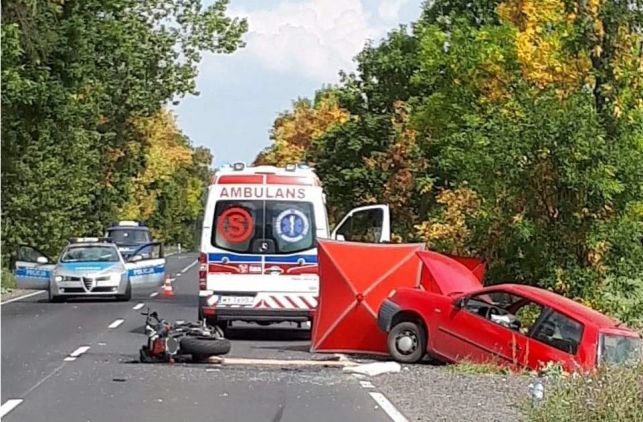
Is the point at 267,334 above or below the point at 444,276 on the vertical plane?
below

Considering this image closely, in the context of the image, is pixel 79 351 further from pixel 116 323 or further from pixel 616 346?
pixel 616 346

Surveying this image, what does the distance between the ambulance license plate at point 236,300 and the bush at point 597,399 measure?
11549mm

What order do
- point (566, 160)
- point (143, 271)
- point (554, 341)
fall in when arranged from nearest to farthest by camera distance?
point (554, 341)
point (566, 160)
point (143, 271)

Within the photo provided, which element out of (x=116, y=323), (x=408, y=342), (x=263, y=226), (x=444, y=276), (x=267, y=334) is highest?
(x=263, y=226)

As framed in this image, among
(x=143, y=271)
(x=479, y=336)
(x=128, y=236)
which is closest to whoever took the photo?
(x=479, y=336)

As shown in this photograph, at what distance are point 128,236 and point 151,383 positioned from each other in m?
32.4

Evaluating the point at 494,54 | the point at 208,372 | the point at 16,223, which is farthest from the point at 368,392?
the point at 16,223

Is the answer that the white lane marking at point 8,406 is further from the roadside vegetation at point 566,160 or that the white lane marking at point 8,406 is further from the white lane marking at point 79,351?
the roadside vegetation at point 566,160

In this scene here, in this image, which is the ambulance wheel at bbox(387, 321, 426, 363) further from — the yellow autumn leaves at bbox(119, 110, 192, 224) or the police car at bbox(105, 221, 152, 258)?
the yellow autumn leaves at bbox(119, 110, 192, 224)

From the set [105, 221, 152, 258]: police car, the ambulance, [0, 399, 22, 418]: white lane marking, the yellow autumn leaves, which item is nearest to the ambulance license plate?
the ambulance

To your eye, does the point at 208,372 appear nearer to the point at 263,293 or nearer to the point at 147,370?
the point at 147,370

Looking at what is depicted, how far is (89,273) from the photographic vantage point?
3269cm

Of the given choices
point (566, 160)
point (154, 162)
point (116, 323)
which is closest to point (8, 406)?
point (116, 323)

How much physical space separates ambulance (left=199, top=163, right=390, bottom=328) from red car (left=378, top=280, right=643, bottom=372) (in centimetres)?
305
